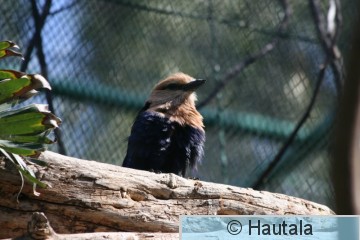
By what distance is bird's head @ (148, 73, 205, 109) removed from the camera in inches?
186

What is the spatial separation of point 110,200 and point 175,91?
1.73 m

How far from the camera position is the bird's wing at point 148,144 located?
4320mm

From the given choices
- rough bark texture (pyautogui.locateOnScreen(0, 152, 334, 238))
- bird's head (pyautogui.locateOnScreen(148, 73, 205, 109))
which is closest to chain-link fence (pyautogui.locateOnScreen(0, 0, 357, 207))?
bird's head (pyautogui.locateOnScreen(148, 73, 205, 109))

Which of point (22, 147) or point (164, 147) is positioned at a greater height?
point (164, 147)

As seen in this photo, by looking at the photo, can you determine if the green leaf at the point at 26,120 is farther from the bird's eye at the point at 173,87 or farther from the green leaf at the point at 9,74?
the bird's eye at the point at 173,87

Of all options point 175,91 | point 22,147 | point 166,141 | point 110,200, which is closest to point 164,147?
point 166,141

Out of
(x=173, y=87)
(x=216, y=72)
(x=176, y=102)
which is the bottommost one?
(x=176, y=102)

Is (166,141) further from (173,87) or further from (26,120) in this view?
(26,120)

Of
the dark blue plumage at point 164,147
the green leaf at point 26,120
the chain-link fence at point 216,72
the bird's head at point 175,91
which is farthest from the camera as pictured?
the chain-link fence at point 216,72

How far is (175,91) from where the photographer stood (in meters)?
4.84

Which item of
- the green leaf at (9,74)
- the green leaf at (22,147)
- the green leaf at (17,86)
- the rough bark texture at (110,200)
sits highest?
the green leaf at (9,74)

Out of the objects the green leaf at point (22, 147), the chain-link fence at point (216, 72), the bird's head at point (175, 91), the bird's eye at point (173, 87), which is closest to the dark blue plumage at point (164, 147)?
the bird's head at point (175, 91)

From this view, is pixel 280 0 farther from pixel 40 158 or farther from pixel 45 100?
pixel 40 158

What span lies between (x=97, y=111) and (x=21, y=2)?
72 centimetres
